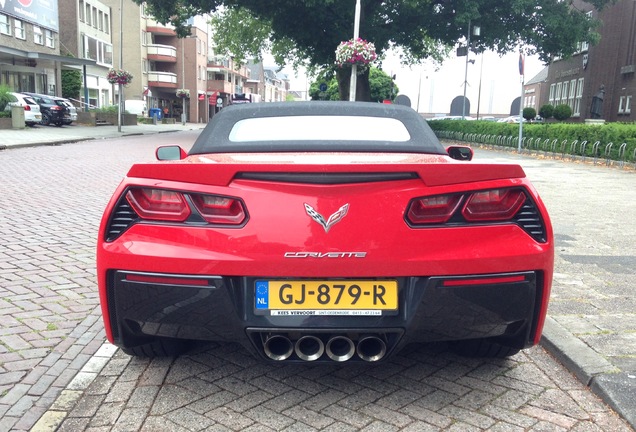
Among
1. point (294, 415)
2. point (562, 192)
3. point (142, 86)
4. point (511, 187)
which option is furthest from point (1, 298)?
point (142, 86)

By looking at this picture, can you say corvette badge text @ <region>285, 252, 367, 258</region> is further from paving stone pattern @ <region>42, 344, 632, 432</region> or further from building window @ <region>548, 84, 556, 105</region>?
building window @ <region>548, 84, 556, 105</region>

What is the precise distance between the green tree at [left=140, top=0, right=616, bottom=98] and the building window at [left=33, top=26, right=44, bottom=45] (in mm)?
12255

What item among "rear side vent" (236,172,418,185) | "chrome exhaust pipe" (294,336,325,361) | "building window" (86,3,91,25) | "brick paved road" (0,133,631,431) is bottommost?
"brick paved road" (0,133,631,431)

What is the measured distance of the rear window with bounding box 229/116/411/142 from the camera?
361 cm

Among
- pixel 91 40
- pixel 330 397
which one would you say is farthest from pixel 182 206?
pixel 91 40

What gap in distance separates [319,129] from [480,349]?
1559mm

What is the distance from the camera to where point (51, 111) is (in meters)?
31.4

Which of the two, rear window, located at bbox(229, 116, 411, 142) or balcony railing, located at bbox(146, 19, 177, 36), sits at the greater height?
balcony railing, located at bbox(146, 19, 177, 36)

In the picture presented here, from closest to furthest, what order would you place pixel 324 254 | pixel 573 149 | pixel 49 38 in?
pixel 324 254, pixel 573 149, pixel 49 38

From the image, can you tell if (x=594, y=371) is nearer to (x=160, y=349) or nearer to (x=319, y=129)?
(x=319, y=129)

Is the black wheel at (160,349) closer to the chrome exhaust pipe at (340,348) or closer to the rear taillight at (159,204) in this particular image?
the rear taillight at (159,204)

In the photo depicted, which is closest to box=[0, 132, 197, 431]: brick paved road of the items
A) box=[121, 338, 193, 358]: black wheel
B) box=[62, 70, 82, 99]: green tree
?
box=[121, 338, 193, 358]: black wheel

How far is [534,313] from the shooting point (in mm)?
2770

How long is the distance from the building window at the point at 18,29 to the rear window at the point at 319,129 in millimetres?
40706
